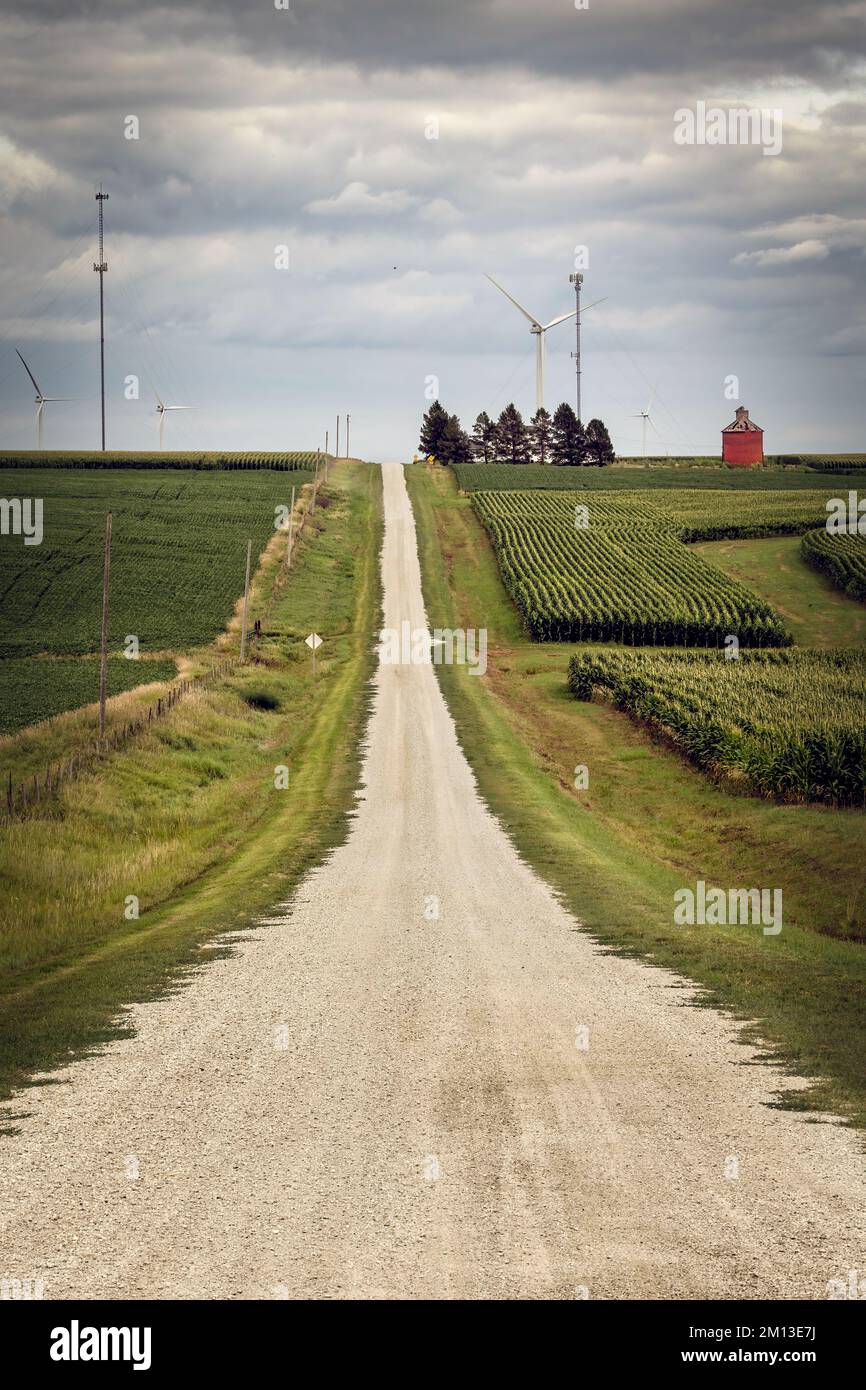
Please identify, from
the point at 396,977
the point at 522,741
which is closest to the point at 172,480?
the point at 522,741

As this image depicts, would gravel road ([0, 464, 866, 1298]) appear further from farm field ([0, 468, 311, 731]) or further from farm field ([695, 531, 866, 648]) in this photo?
farm field ([695, 531, 866, 648])

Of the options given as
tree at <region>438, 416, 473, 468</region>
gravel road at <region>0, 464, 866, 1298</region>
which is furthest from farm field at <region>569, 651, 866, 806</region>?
tree at <region>438, 416, 473, 468</region>

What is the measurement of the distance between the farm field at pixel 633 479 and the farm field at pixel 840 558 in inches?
1382

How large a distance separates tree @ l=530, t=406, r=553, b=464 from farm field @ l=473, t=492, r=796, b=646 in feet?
192

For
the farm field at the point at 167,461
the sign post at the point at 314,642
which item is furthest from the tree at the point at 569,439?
the sign post at the point at 314,642

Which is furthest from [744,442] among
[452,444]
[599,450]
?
[452,444]

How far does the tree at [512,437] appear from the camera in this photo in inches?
6624

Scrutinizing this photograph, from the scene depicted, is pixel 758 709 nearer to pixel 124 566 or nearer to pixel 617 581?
pixel 617 581

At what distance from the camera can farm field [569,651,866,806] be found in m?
32.8

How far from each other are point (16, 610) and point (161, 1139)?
6366cm

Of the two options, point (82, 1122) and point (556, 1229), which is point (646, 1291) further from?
point (82, 1122)

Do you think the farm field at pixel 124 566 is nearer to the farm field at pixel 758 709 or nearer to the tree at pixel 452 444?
the farm field at pixel 758 709

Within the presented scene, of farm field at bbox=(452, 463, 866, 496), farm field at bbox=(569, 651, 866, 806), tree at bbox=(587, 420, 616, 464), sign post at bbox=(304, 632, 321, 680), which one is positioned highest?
tree at bbox=(587, 420, 616, 464)

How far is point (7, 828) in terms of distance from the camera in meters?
24.9
